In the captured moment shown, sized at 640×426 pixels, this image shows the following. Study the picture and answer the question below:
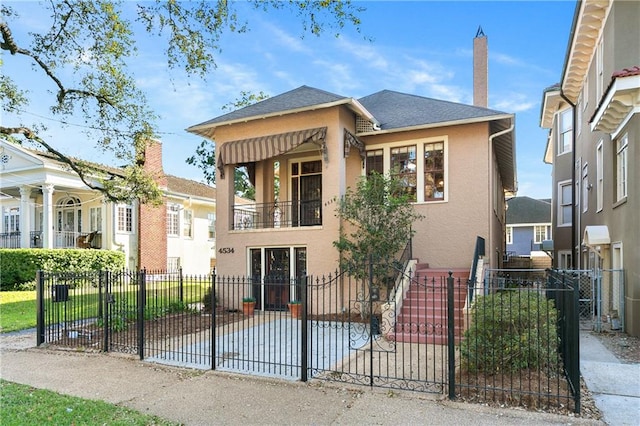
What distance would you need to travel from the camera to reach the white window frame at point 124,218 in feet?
74.6

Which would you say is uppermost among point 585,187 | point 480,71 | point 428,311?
point 480,71

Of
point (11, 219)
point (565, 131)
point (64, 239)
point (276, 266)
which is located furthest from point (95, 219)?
point (565, 131)

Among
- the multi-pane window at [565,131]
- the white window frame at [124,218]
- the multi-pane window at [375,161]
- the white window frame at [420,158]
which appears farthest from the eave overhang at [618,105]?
the white window frame at [124,218]

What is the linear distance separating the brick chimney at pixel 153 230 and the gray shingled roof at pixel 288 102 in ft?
32.6

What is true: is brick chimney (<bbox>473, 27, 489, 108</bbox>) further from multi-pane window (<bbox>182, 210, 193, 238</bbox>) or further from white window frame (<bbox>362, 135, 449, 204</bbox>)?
multi-pane window (<bbox>182, 210, 193, 238</bbox>)

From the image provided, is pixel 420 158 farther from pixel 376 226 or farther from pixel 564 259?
pixel 564 259

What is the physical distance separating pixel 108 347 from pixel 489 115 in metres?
11.0

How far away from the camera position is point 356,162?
46.2 feet

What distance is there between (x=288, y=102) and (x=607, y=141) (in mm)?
9141

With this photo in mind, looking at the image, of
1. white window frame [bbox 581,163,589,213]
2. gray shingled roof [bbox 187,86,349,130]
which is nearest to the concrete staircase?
gray shingled roof [bbox 187,86,349,130]

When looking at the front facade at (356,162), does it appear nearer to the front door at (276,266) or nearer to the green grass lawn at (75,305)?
the front door at (276,266)

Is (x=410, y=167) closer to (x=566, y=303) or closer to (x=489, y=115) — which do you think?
(x=489, y=115)

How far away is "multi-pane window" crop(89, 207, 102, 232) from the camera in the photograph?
23241 mm

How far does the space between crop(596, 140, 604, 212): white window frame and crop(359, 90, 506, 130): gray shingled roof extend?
3.41 meters
